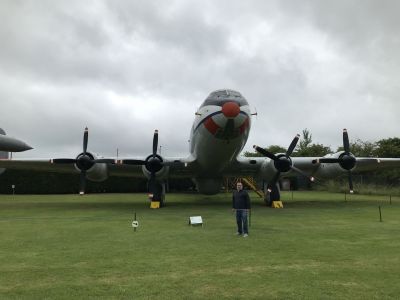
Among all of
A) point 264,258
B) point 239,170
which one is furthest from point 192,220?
point 239,170

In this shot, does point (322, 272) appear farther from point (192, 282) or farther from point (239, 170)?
point (239, 170)

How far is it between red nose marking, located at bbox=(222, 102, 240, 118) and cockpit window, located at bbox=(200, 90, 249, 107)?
0.34m

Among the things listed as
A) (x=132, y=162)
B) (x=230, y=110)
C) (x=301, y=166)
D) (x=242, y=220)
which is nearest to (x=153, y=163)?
(x=132, y=162)

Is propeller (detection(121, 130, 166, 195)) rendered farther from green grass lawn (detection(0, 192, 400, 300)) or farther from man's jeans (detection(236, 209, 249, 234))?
man's jeans (detection(236, 209, 249, 234))

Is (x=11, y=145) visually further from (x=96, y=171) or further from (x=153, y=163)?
(x=96, y=171)

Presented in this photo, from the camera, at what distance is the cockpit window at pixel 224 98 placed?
17078mm

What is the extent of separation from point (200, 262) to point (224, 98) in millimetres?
11034

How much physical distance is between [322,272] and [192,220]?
635cm

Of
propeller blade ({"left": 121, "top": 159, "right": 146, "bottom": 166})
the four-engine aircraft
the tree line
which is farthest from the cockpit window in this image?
the tree line

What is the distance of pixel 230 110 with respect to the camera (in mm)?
16578

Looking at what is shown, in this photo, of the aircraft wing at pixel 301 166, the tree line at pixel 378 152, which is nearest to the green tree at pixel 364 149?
the tree line at pixel 378 152

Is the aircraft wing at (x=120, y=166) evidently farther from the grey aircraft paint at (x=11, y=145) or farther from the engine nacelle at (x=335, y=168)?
the engine nacelle at (x=335, y=168)

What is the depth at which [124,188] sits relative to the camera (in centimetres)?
4356

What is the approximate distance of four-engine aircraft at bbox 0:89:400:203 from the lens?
17.3 meters
